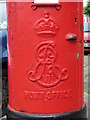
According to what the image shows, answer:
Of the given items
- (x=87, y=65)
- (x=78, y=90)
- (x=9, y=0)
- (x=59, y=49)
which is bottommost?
(x=87, y=65)

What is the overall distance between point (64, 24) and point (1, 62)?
4.98ft

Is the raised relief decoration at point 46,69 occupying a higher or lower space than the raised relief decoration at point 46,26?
lower

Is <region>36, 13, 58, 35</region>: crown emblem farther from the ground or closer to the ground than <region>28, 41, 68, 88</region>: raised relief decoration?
farther from the ground

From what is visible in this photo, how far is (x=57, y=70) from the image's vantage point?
265 cm

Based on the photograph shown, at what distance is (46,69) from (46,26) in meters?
0.40

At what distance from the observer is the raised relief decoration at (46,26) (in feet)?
8.41

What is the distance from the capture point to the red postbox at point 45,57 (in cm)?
Result: 258

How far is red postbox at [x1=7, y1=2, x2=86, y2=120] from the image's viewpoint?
2582mm

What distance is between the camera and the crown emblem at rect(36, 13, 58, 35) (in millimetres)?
2564

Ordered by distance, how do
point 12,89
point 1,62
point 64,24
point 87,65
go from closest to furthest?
point 64,24, point 12,89, point 1,62, point 87,65

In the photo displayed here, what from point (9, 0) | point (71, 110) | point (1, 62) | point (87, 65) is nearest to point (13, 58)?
A: point (9, 0)

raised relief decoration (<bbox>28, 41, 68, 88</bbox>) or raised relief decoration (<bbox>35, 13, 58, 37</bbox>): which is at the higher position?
raised relief decoration (<bbox>35, 13, 58, 37</bbox>)

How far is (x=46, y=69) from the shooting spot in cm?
263

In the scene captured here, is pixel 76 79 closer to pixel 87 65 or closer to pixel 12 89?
pixel 12 89
